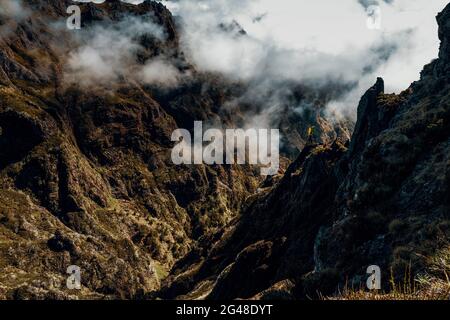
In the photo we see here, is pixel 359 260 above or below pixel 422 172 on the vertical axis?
below

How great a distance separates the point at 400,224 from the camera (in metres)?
35.5

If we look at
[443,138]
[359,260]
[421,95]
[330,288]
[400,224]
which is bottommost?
[330,288]

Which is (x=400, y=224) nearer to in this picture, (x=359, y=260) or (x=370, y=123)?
(x=359, y=260)
